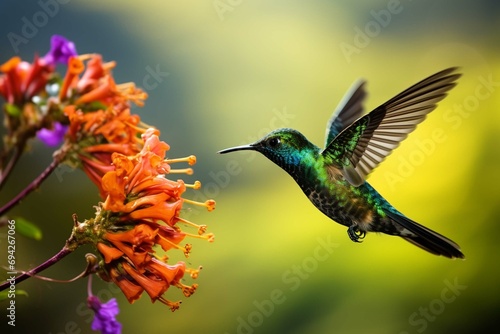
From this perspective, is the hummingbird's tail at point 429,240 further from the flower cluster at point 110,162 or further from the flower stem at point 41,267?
the flower stem at point 41,267

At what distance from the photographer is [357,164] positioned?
1148 mm

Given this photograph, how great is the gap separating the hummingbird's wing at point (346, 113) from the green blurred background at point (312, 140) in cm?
115

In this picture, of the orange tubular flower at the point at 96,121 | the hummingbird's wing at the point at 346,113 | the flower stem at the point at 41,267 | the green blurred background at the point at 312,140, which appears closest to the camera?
the flower stem at the point at 41,267

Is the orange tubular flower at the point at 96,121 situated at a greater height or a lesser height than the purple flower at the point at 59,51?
lesser

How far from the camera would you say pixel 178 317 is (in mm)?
2625

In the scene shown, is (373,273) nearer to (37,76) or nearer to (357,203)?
(357,203)

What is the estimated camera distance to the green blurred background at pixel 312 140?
2578mm

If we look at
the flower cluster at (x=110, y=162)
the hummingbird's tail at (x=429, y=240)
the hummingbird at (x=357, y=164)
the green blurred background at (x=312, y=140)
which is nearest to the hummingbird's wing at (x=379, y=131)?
the hummingbird at (x=357, y=164)

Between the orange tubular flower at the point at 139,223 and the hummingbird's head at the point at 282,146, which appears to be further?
the hummingbird's head at the point at 282,146

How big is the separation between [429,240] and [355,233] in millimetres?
142

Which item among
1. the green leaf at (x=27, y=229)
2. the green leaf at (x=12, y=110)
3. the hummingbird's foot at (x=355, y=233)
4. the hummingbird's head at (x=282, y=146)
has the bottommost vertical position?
the green leaf at (x=27, y=229)

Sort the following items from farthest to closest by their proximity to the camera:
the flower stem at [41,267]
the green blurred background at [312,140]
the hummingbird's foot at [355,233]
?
the green blurred background at [312,140]
the hummingbird's foot at [355,233]
the flower stem at [41,267]

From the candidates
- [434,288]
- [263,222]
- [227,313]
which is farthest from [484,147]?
[227,313]

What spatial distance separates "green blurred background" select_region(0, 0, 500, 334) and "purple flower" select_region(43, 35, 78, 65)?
140cm
